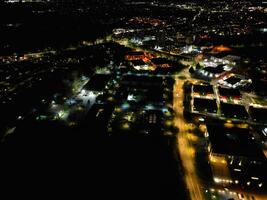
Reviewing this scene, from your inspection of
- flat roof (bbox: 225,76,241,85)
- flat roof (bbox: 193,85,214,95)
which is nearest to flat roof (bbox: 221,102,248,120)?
flat roof (bbox: 193,85,214,95)

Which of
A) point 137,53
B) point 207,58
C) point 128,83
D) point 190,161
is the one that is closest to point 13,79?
point 128,83

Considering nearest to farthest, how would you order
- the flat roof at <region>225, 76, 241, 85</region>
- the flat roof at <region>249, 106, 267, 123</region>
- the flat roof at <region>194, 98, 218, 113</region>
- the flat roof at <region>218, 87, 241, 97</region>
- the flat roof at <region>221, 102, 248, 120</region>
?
1. the flat roof at <region>249, 106, 267, 123</region>
2. the flat roof at <region>221, 102, 248, 120</region>
3. the flat roof at <region>194, 98, 218, 113</region>
4. the flat roof at <region>218, 87, 241, 97</region>
5. the flat roof at <region>225, 76, 241, 85</region>

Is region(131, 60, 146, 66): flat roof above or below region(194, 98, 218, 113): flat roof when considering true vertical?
above

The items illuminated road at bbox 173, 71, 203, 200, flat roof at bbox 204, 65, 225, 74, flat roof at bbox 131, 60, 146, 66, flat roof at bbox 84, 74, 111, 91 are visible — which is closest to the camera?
illuminated road at bbox 173, 71, 203, 200

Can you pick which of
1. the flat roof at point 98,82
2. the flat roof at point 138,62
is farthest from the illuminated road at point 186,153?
the flat roof at point 138,62

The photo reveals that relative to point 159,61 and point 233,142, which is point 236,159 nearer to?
point 233,142

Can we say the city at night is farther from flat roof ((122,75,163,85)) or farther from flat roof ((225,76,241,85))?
flat roof ((122,75,163,85))

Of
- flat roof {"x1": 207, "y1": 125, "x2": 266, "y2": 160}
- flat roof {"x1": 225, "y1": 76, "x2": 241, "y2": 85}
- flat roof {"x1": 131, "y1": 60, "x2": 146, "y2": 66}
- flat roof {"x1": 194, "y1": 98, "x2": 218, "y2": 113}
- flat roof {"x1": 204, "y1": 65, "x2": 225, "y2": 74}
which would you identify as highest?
flat roof {"x1": 131, "y1": 60, "x2": 146, "y2": 66}
